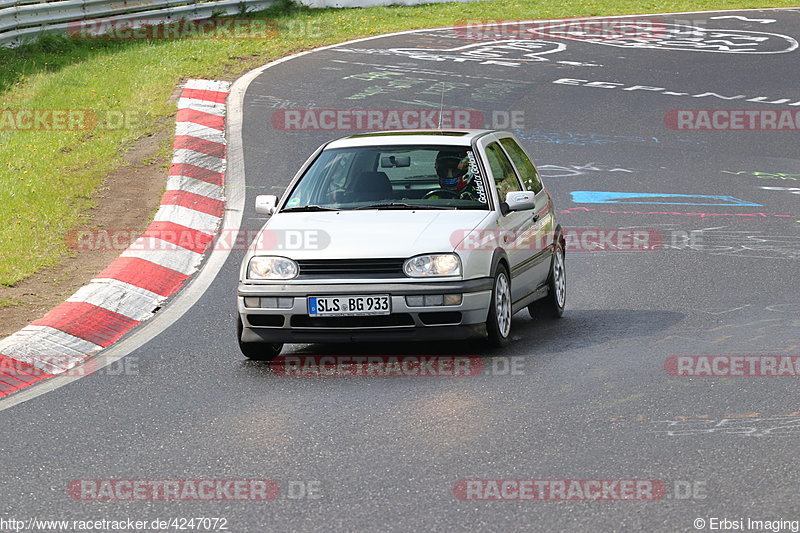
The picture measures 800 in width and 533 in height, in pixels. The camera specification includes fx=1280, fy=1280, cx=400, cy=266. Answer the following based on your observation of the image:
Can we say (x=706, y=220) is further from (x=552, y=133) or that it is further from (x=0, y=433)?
(x=0, y=433)

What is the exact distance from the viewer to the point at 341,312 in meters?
8.26

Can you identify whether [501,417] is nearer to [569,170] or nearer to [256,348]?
[256,348]

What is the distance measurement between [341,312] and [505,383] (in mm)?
1197

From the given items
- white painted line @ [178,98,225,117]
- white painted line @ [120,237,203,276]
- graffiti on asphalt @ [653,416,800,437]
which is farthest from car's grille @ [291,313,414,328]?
white painted line @ [178,98,225,117]

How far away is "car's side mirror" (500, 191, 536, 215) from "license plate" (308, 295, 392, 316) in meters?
1.46

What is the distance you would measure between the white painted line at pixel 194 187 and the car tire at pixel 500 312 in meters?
6.80

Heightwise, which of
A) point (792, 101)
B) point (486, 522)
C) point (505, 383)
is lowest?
point (792, 101)

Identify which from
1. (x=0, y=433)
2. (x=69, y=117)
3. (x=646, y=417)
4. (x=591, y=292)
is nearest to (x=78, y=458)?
(x=0, y=433)

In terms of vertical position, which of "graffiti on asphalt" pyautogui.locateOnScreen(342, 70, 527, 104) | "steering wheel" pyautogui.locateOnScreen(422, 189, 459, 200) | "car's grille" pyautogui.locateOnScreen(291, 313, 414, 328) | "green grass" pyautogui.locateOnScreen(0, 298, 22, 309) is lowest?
"graffiti on asphalt" pyautogui.locateOnScreen(342, 70, 527, 104)

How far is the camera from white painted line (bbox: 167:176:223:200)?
15078mm

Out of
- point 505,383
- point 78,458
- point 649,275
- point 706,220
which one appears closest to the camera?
point 78,458

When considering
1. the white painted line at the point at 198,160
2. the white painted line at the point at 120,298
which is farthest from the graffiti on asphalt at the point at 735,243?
the white painted line at the point at 198,160

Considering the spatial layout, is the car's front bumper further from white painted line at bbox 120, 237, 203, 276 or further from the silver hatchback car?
white painted line at bbox 120, 237, 203, 276

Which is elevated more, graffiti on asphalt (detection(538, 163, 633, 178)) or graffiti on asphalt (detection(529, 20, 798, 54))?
graffiti on asphalt (detection(538, 163, 633, 178))
